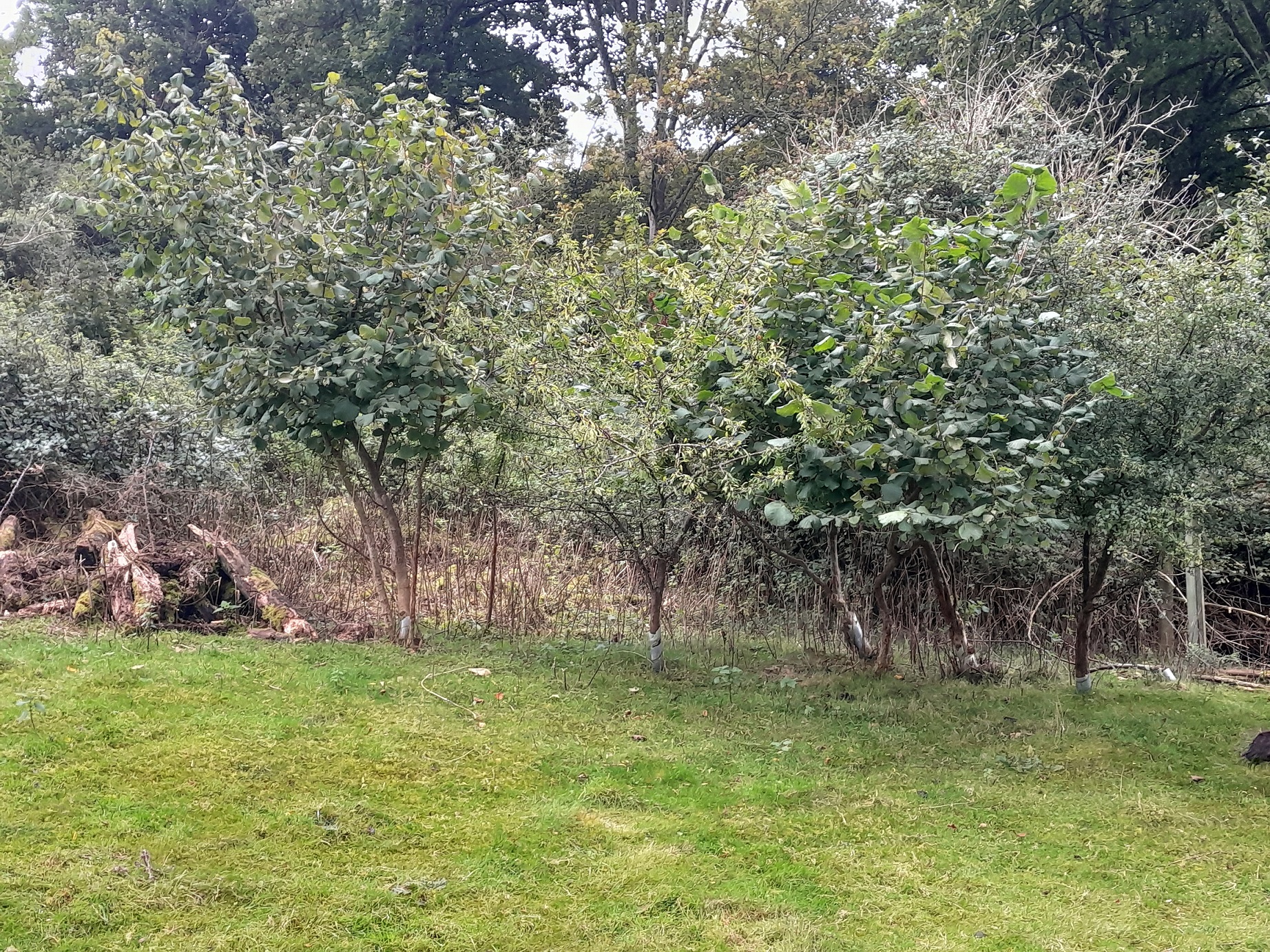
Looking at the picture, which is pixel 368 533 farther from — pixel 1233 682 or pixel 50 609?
pixel 1233 682

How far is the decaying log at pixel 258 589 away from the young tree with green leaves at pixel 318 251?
162 cm

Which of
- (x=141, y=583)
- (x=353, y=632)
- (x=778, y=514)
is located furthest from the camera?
(x=353, y=632)

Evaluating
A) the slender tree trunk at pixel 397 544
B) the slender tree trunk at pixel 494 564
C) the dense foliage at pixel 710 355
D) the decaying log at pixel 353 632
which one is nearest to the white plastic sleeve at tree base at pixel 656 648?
the dense foliage at pixel 710 355

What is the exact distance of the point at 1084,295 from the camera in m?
5.77

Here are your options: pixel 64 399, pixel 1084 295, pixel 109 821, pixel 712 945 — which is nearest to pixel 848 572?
pixel 1084 295

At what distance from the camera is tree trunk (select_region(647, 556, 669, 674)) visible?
6.25 m

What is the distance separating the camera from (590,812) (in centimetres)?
412

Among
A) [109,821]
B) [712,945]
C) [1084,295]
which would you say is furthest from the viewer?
[1084,295]

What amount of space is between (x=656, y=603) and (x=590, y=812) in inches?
91.5

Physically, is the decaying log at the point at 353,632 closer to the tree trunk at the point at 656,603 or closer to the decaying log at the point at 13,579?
the tree trunk at the point at 656,603

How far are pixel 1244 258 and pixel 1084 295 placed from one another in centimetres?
87

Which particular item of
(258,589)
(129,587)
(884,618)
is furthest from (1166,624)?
(129,587)

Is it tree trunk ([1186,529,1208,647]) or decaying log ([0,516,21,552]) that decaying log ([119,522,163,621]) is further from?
tree trunk ([1186,529,1208,647])

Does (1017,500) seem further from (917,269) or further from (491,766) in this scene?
(491,766)
